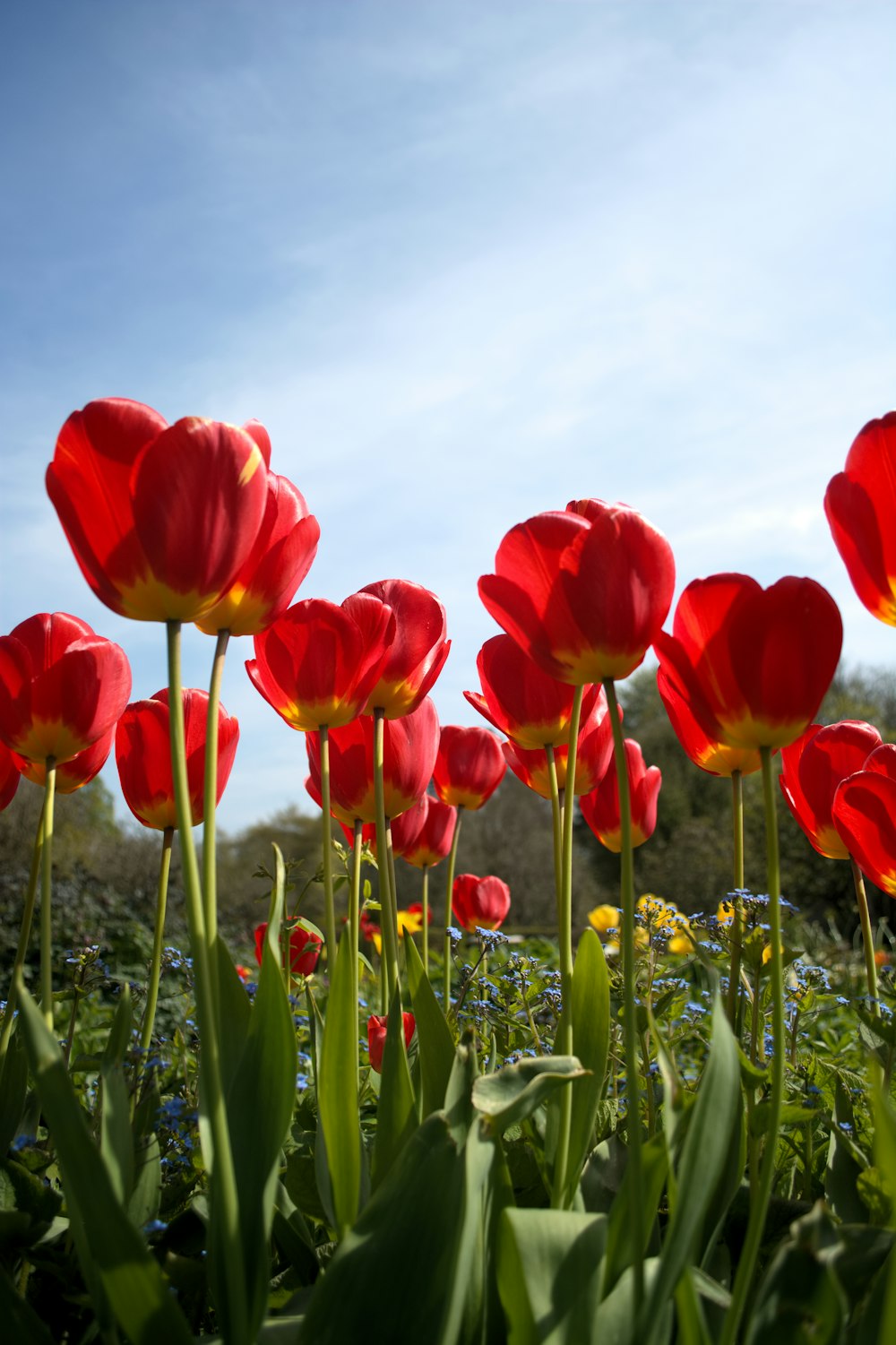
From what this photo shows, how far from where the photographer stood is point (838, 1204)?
116 centimetres

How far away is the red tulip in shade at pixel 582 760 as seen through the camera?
1.49 metres

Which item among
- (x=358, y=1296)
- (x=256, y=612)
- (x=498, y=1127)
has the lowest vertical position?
(x=358, y=1296)

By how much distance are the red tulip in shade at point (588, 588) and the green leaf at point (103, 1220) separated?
0.59m

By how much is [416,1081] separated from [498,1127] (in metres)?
0.63

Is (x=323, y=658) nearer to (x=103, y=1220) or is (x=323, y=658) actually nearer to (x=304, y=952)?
(x=103, y=1220)

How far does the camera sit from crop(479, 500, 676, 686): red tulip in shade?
94 cm

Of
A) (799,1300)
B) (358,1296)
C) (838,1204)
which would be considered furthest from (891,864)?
(358,1296)

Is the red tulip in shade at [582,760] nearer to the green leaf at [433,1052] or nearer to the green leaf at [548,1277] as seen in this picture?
the green leaf at [433,1052]

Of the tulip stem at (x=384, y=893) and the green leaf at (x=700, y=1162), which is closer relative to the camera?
the green leaf at (x=700, y=1162)

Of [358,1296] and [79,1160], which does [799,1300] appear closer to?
[358,1296]

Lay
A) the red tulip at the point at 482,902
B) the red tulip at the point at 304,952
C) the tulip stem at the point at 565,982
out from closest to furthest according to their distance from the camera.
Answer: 1. the tulip stem at the point at 565,982
2. the red tulip at the point at 304,952
3. the red tulip at the point at 482,902

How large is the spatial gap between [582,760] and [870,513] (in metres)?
0.63

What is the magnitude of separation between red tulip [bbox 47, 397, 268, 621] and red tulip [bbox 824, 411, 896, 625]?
24.8 inches

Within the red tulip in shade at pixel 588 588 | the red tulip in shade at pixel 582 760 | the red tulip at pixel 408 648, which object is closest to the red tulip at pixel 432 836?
the red tulip in shade at pixel 582 760
